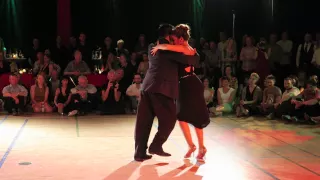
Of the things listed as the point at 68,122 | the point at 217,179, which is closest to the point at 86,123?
the point at 68,122

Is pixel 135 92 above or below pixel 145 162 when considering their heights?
above

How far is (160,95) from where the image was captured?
524 centimetres

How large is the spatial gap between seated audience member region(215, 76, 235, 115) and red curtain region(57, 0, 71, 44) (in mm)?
4766

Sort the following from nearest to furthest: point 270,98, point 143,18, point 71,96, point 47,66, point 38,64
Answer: point 270,98 → point 71,96 → point 47,66 → point 38,64 → point 143,18

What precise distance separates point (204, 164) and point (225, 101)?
4865 millimetres

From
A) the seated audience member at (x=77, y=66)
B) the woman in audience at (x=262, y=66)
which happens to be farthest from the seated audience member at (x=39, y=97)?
the woman in audience at (x=262, y=66)

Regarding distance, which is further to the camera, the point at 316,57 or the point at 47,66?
the point at 316,57

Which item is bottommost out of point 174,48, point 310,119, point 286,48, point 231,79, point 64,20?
point 310,119

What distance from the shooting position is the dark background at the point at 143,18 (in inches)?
522

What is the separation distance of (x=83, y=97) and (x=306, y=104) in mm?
4419

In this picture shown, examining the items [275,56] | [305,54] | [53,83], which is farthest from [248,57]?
[53,83]

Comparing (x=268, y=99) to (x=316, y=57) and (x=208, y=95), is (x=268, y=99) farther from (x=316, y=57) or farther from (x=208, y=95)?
(x=316, y=57)

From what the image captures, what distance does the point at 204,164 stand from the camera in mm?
5375

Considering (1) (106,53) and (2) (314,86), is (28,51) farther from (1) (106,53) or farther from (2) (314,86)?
(2) (314,86)
